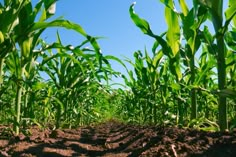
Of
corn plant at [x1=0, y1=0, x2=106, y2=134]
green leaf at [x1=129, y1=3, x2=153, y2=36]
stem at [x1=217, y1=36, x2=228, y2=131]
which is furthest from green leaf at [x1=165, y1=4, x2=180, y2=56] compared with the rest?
corn plant at [x1=0, y1=0, x2=106, y2=134]

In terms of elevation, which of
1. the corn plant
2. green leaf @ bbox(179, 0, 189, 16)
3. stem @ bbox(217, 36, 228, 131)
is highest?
green leaf @ bbox(179, 0, 189, 16)

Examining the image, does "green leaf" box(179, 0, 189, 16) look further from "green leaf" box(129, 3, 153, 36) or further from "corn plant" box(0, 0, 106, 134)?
"corn plant" box(0, 0, 106, 134)

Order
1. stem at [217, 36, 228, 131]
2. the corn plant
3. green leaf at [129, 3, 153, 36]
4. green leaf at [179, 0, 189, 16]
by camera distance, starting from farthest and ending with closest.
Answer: green leaf at [179, 0, 189, 16], green leaf at [129, 3, 153, 36], stem at [217, 36, 228, 131], the corn plant

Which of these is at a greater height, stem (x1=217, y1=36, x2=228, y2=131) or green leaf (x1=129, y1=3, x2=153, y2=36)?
green leaf (x1=129, y1=3, x2=153, y2=36)

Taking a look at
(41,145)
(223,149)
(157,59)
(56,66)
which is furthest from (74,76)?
(223,149)

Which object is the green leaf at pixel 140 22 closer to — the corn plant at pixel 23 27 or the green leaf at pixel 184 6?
the green leaf at pixel 184 6

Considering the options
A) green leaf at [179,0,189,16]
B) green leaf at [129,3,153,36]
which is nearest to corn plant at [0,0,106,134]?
green leaf at [129,3,153,36]

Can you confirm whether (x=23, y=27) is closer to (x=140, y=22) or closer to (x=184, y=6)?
(x=140, y=22)

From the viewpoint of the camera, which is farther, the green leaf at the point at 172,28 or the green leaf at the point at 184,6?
the green leaf at the point at 184,6

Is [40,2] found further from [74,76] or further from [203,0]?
[74,76]

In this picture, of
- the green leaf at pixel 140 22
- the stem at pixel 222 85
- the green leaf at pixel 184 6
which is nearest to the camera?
the stem at pixel 222 85

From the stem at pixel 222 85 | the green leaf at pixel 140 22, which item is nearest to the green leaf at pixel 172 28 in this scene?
the green leaf at pixel 140 22

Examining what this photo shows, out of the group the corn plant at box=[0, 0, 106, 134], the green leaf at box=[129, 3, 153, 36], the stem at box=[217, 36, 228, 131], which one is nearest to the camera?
the corn plant at box=[0, 0, 106, 134]

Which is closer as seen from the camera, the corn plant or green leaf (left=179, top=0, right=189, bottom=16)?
the corn plant
